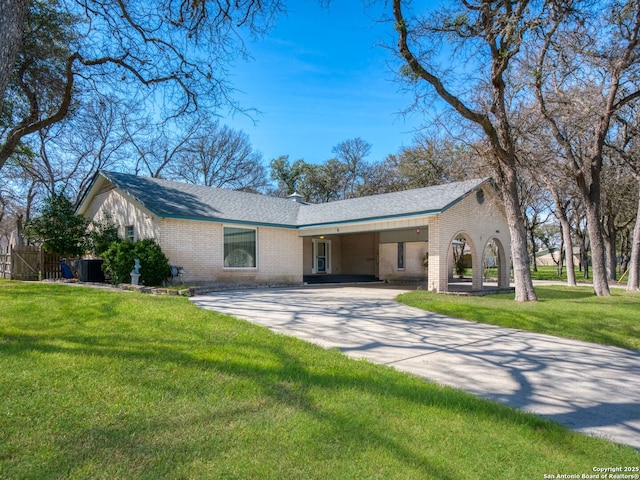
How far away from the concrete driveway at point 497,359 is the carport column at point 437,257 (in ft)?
17.2

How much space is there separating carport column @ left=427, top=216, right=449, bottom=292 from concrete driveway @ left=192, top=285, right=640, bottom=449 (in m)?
5.26

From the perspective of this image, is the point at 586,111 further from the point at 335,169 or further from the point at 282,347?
the point at 335,169

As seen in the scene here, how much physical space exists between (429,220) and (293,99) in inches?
252

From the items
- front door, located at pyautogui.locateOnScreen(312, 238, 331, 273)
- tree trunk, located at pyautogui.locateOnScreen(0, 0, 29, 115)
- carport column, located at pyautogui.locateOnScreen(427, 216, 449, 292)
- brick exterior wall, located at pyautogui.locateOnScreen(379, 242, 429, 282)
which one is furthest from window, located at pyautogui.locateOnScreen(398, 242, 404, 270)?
tree trunk, located at pyautogui.locateOnScreen(0, 0, 29, 115)

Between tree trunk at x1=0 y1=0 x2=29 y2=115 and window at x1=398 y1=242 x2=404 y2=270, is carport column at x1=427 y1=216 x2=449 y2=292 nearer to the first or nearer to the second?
window at x1=398 y1=242 x2=404 y2=270

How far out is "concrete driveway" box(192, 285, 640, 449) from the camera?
400cm

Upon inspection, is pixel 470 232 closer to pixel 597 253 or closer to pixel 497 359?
pixel 597 253

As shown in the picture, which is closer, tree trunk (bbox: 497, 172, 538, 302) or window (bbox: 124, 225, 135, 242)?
tree trunk (bbox: 497, 172, 538, 302)

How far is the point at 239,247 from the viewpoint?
1650 cm

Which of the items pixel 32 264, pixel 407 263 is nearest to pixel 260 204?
pixel 407 263

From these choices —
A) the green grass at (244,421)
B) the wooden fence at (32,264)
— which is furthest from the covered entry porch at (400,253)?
the wooden fence at (32,264)

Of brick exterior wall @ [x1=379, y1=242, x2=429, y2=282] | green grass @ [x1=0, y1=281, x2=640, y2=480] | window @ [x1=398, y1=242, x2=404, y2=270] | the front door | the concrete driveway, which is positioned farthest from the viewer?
the front door

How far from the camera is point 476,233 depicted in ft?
52.9

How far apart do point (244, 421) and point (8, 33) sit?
4125 mm
